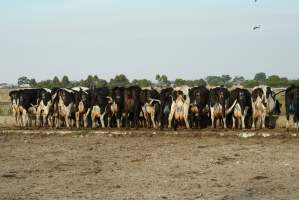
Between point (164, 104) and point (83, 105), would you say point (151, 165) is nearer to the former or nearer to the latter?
point (164, 104)

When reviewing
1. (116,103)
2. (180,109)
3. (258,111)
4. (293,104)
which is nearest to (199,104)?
(180,109)

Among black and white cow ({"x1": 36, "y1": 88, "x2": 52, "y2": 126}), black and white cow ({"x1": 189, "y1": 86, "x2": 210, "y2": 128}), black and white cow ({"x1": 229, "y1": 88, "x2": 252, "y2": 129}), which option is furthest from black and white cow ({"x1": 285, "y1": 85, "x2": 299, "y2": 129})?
black and white cow ({"x1": 36, "y1": 88, "x2": 52, "y2": 126})

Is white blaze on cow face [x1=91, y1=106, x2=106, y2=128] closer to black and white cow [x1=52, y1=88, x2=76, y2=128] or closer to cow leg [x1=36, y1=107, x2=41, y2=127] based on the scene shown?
black and white cow [x1=52, y1=88, x2=76, y2=128]

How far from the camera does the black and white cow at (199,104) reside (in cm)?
2516

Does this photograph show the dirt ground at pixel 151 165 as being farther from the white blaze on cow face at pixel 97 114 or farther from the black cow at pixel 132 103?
the white blaze on cow face at pixel 97 114

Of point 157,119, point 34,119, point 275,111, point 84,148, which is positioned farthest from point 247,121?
point 34,119

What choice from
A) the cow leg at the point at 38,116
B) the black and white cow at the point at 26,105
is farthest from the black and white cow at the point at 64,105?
the black and white cow at the point at 26,105

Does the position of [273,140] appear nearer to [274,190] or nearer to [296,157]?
[296,157]

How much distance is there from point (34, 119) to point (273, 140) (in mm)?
13322

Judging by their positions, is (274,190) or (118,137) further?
(118,137)

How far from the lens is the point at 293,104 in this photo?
23906 millimetres

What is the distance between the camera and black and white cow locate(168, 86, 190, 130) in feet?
82.1

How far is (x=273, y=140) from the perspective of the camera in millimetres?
20406

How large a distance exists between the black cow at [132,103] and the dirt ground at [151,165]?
260cm
